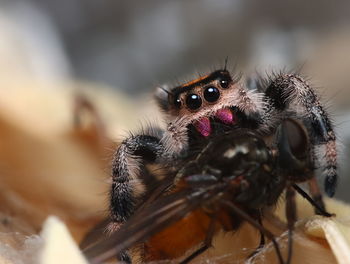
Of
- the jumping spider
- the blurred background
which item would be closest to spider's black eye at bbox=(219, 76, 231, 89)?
the jumping spider

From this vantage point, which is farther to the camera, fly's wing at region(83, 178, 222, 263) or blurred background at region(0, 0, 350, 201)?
blurred background at region(0, 0, 350, 201)

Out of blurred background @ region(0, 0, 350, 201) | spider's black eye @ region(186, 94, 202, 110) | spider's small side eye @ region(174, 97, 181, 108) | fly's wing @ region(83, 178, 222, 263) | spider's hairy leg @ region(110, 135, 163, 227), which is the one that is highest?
blurred background @ region(0, 0, 350, 201)

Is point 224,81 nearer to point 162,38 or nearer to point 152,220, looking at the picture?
point 152,220

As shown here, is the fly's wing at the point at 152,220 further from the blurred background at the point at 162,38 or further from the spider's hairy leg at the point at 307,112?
the blurred background at the point at 162,38

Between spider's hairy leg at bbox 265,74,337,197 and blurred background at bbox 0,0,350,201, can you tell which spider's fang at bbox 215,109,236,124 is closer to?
spider's hairy leg at bbox 265,74,337,197

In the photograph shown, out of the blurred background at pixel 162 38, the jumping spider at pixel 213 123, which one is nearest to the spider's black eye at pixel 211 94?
the jumping spider at pixel 213 123

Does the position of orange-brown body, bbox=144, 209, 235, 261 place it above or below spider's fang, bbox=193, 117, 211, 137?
below

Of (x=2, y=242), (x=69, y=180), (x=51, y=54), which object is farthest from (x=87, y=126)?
(x=51, y=54)
